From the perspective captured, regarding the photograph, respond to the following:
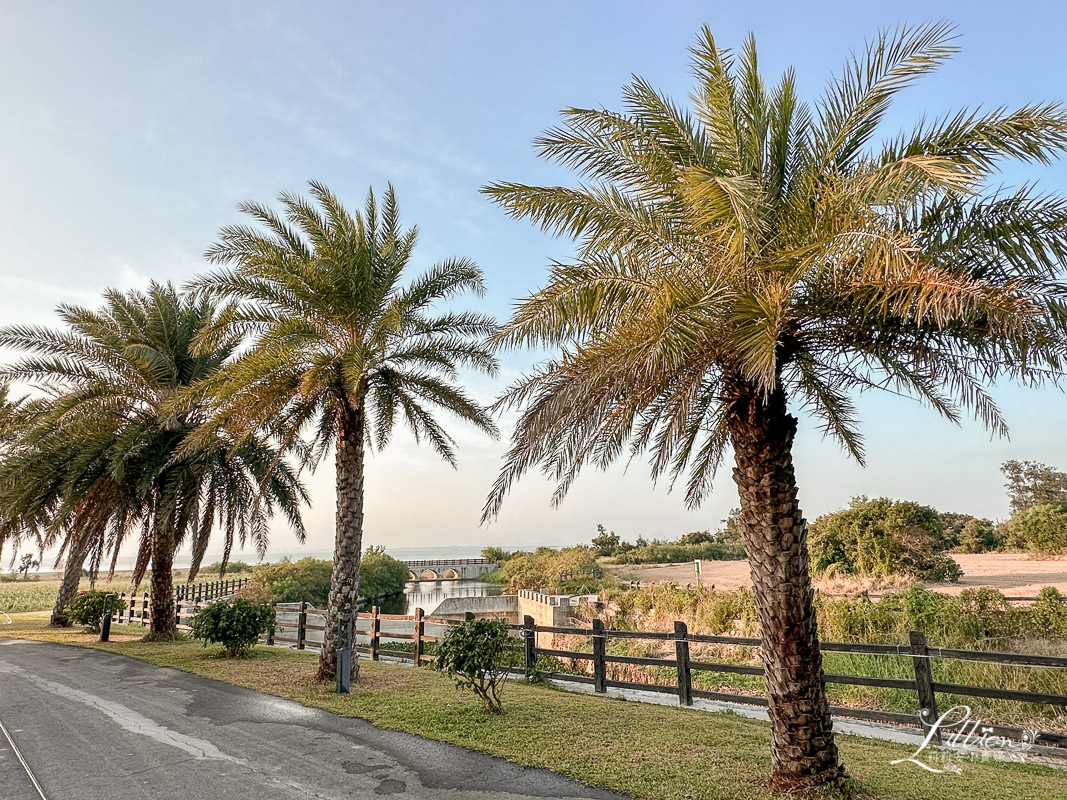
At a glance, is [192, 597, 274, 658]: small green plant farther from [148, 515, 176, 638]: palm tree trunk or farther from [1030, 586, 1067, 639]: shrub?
[1030, 586, 1067, 639]: shrub

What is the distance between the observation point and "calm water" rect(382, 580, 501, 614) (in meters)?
37.0

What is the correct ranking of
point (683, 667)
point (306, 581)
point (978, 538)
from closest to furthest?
point (683, 667)
point (306, 581)
point (978, 538)

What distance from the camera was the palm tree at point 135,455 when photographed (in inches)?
566

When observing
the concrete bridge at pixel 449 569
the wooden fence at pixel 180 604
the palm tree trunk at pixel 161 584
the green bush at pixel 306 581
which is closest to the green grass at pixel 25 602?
the wooden fence at pixel 180 604

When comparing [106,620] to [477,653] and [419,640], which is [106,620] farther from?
[477,653]

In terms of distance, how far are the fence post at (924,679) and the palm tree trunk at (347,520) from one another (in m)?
8.44

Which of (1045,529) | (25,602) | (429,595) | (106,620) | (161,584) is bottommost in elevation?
(429,595)

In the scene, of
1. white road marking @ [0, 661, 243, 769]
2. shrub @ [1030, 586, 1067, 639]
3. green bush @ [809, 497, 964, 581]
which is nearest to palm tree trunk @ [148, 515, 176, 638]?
white road marking @ [0, 661, 243, 769]

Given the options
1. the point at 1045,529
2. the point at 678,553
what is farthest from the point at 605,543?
the point at 1045,529

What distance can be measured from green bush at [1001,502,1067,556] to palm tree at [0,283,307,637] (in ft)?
108

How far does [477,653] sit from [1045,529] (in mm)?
32567

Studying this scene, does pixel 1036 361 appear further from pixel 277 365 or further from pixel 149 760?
pixel 277 365

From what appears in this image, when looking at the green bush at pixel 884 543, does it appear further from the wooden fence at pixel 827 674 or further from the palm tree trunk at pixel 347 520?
the palm tree trunk at pixel 347 520

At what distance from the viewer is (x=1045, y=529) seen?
28.3m
